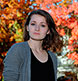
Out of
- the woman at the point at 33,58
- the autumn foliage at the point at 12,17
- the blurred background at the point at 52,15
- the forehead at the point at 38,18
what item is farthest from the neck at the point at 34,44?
the autumn foliage at the point at 12,17

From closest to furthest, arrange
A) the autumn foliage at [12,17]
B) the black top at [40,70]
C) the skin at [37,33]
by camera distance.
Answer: the black top at [40,70] < the skin at [37,33] < the autumn foliage at [12,17]

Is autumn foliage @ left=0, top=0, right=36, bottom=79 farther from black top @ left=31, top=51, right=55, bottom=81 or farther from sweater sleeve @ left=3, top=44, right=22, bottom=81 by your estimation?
sweater sleeve @ left=3, top=44, right=22, bottom=81

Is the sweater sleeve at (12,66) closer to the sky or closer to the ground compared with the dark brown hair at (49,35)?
closer to the ground

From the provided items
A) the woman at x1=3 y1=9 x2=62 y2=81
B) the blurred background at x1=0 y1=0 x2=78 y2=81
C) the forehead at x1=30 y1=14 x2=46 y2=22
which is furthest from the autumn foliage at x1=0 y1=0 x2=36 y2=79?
the forehead at x1=30 y1=14 x2=46 y2=22

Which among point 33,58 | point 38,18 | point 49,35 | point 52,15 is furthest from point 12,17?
point 33,58

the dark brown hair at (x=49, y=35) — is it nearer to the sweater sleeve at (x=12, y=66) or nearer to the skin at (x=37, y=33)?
the skin at (x=37, y=33)

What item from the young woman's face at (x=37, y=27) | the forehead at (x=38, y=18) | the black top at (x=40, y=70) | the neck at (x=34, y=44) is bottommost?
the black top at (x=40, y=70)

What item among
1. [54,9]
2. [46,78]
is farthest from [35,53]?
[54,9]

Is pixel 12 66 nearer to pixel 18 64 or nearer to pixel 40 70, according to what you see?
pixel 18 64

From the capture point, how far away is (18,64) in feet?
5.82

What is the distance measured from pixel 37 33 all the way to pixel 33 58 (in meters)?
0.34

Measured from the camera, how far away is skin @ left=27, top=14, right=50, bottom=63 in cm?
208

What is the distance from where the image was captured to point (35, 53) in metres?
2.05

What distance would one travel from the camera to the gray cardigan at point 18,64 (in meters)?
1.73
